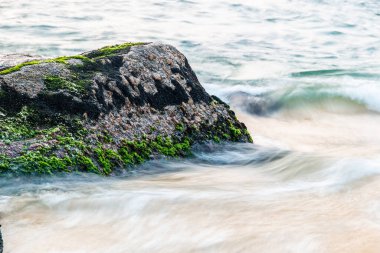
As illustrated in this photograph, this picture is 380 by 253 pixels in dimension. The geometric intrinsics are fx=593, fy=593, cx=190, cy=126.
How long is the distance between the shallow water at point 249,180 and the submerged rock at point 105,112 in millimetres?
190

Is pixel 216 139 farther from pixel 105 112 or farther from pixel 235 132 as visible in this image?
pixel 105 112

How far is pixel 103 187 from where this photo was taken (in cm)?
531

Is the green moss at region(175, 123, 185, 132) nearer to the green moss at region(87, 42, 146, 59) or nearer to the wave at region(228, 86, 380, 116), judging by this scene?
the green moss at region(87, 42, 146, 59)

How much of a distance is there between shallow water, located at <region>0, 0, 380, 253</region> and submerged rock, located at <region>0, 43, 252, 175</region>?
Answer: 19 centimetres

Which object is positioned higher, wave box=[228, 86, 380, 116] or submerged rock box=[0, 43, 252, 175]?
submerged rock box=[0, 43, 252, 175]

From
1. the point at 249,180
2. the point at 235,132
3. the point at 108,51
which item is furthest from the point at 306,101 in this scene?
the point at 249,180

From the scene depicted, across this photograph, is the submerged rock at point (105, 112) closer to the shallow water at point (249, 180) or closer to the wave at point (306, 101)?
the shallow water at point (249, 180)

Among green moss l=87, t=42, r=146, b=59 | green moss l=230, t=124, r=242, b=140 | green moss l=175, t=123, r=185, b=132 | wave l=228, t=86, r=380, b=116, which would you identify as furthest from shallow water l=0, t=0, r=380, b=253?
green moss l=87, t=42, r=146, b=59

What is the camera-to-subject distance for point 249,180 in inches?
246

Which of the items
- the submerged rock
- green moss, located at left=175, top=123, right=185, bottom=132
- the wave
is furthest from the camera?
the wave

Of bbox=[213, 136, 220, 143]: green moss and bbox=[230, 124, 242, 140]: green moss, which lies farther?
bbox=[230, 124, 242, 140]: green moss

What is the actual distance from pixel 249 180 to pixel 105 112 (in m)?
1.67

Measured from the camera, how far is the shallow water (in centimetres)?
451

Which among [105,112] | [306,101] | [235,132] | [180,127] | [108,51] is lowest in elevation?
[306,101]
